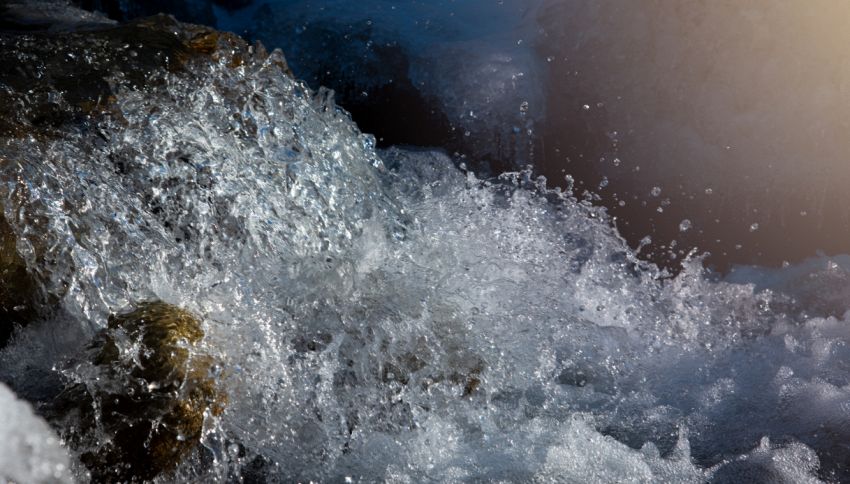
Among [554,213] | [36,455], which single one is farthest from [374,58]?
[36,455]

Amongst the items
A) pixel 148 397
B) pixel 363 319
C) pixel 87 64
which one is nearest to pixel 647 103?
pixel 363 319

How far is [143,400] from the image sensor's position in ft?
4.73

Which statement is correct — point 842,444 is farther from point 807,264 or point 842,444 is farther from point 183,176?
point 183,176

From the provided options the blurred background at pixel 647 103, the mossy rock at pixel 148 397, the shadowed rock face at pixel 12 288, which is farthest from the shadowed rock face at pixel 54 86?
the blurred background at pixel 647 103

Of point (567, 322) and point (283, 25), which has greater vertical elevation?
point (283, 25)

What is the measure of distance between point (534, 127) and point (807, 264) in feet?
3.10

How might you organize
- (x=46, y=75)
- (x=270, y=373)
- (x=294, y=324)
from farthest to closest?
(x=46, y=75), (x=294, y=324), (x=270, y=373)

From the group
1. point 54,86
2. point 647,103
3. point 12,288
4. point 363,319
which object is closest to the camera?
point 12,288

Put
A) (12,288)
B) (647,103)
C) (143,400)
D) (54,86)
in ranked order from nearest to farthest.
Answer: (143,400) → (12,288) → (54,86) → (647,103)

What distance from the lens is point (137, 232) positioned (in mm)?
1816

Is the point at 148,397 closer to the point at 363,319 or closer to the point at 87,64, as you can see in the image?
the point at 363,319

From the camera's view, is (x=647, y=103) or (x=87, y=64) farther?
(x=647, y=103)

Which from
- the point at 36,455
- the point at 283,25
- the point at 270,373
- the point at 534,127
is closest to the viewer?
the point at 36,455

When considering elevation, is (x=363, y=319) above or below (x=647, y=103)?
below
